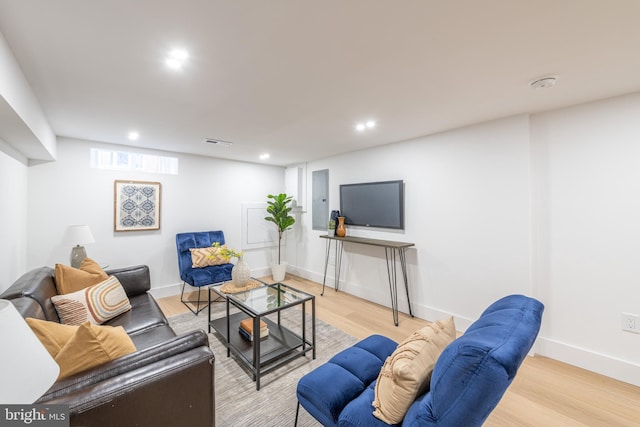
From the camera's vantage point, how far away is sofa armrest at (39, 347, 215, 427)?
0.99m

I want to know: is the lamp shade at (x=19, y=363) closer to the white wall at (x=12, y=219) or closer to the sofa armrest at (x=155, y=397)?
the sofa armrest at (x=155, y=397)

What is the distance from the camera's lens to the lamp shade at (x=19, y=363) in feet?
2.22

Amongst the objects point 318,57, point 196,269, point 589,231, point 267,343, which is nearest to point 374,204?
point 589,231

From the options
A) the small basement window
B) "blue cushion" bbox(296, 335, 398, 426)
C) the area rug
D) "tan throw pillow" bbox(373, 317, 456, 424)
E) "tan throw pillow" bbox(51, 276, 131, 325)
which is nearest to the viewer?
"tan throw pillow" bbox(373, 317, 456, 424)

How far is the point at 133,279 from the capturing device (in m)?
2.84

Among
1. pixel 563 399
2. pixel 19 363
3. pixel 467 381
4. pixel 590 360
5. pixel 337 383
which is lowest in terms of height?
pixel 563 399

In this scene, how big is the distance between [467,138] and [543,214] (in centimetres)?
106

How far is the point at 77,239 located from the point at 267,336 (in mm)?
2399

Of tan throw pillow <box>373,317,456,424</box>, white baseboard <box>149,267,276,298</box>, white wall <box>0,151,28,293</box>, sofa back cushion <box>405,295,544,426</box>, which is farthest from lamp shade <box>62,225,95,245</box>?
sofa back cushion <box>405,295,544,426</box>

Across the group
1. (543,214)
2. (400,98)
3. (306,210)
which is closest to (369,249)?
(306,210)

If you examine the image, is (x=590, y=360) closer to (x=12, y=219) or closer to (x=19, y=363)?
(x=19, y=363)

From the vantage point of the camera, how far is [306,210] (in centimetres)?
518

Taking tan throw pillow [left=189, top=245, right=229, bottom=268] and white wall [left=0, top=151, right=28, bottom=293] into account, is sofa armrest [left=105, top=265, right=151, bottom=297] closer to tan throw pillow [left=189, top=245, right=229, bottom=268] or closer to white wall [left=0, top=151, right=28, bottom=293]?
white wall [left=0, top=151, right=28, bottom=293]

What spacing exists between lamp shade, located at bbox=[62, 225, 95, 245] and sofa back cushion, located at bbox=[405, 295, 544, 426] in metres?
3.61
